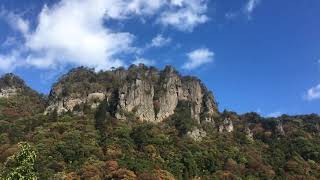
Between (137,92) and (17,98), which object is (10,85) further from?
(137,92)

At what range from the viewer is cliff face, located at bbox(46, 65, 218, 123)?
15062 centimetres

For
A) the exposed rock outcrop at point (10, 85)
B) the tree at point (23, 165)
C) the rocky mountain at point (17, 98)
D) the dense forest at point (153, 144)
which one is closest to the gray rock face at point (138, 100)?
the dense forest at point (153, 144)

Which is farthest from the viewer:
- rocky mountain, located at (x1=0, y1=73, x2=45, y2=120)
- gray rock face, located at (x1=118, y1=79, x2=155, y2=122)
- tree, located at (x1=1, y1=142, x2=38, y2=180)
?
rocky mountain, located at (x1=0, y1=73, x2=45, y2=120)

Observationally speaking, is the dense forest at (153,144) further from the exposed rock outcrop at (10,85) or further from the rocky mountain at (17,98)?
the exposed rock outcrop at (10,85)

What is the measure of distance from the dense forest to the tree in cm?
6408

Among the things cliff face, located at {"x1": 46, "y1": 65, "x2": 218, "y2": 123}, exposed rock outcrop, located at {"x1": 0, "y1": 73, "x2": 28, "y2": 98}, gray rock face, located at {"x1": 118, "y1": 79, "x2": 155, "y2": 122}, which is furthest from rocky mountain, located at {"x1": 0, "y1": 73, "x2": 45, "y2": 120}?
gray rock face, located at {"x1": 118, "y1": 79, "x2": 155, "y2": 122}

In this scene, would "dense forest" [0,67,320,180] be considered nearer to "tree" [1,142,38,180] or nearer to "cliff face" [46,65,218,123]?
"cliff face" [46,65,218,123]

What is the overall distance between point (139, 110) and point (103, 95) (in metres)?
11.8

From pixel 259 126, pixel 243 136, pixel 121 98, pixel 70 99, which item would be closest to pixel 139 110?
pixel 121 98

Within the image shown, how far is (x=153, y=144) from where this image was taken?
124375 mm

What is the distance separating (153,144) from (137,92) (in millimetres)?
31387

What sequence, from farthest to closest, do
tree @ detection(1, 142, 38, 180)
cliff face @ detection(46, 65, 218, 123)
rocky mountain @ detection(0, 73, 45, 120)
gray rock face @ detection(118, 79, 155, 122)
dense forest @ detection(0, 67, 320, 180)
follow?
rocky mountain @ detection(0, 73, 45, 120) < cliff face @ detection(46, 65, 218, 123) < gray rock face @ detection(118, 79, 155, 122) < dense forest @ detection(0, 67, 320, 180) < tree @ detection(1, 142, 38, 180)

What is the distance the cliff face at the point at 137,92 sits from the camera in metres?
151

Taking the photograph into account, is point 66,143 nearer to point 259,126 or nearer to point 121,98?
point 121,98
